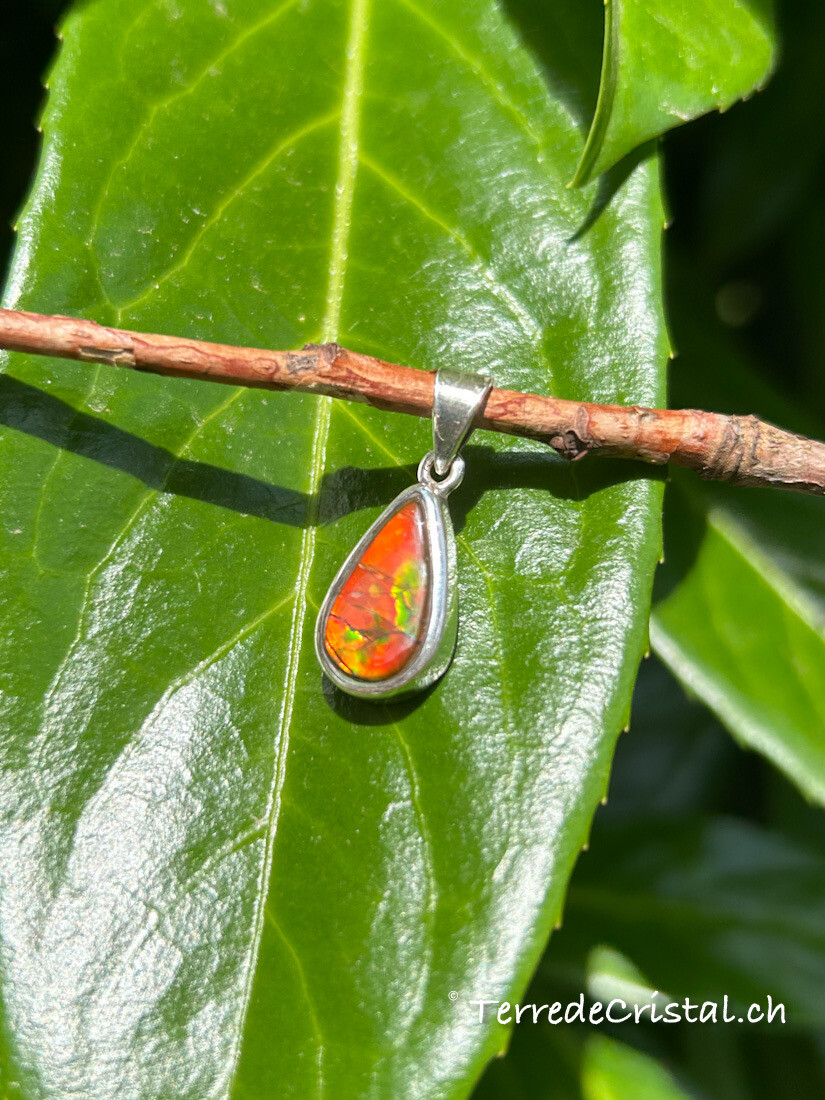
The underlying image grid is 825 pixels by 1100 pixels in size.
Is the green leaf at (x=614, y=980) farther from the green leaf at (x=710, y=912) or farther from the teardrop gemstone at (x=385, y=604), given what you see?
the teardrop gemstone at (x=385, y=604)

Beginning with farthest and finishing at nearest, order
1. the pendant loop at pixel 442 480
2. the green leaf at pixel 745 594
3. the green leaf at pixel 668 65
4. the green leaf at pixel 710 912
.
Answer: the green leaf at pixel 710 912 < the green leaf at pixel 745 594 < the pendant loop at pixel 442 480 < the green leaf at pixel 668 65

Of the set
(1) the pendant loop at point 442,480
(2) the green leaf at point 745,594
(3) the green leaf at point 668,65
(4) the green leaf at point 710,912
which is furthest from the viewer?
(4) the green leaf at point 710,912

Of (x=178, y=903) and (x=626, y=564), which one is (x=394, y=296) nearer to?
(x=626, y=564)

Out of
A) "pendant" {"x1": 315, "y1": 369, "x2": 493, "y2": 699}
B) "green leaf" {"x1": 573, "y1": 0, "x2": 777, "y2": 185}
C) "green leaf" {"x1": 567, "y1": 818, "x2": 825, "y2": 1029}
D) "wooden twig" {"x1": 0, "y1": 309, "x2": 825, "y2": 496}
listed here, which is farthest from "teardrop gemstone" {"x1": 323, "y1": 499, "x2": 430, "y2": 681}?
"green leaf" {"x1": 567, "y1": 818, "x2": 825, "y2": 1029}

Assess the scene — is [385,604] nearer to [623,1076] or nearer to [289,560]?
[289,560]

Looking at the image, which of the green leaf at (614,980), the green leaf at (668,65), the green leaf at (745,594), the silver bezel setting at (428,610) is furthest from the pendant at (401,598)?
the green leaf at (614,980)

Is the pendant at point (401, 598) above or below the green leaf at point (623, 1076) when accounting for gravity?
above

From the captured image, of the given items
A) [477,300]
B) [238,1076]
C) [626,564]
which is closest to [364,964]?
[238,1076]
